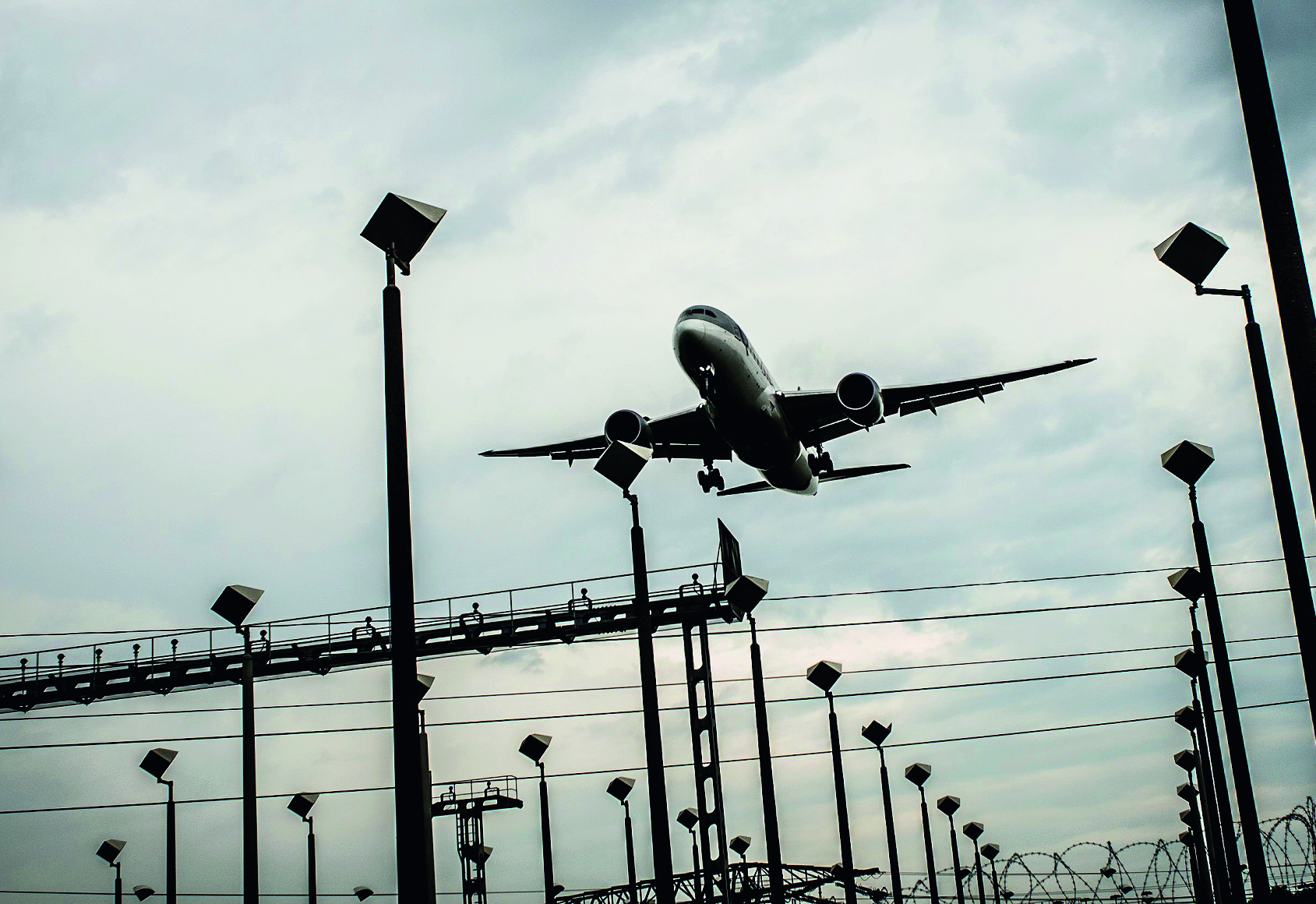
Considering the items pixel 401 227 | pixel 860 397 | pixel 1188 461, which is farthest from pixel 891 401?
pixel 401 227

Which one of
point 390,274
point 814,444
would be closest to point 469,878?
point 814,444

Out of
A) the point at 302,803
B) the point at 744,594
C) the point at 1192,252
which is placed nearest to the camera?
the point at 1192,252

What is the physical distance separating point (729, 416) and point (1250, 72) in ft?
93.3

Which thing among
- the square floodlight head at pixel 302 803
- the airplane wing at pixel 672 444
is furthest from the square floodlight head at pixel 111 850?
the airplane wing at pixel 672 444

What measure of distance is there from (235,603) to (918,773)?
90.5ft

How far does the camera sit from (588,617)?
44000 mm

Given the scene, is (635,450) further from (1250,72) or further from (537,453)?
(537,453)

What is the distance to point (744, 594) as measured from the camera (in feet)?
78.1

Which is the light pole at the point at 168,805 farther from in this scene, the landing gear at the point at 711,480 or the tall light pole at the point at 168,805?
the landing gear at the point at 711,480

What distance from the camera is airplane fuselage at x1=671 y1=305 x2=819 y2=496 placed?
35688 mm

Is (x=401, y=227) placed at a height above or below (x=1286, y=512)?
above

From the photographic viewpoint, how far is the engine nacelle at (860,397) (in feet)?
125

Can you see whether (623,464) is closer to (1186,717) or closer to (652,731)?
(652,731)

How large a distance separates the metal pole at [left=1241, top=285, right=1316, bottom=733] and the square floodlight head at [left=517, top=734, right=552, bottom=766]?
76.1 ft
